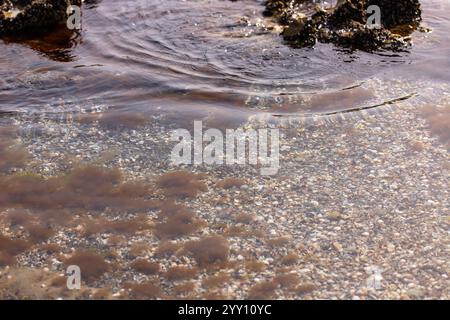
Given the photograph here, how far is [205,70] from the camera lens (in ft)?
47.3

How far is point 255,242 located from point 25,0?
1257cm

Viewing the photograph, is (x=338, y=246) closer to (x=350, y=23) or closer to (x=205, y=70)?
(x=205, y=70)

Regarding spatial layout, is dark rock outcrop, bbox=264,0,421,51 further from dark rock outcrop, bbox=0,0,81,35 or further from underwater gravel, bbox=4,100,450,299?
dark rock outcrop, bbox=0,0,81,35

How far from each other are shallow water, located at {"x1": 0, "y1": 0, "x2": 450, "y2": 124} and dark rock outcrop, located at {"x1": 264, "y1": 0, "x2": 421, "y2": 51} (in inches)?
14.5

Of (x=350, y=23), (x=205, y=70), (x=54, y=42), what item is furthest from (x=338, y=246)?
(x=54, y=42)

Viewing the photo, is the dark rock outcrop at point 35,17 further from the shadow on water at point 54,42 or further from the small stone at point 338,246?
the small stone at point 338,246

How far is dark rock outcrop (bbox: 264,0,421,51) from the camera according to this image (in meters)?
15.4

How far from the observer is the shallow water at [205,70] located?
13031 millimetres

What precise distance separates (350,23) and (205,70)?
4.45 m

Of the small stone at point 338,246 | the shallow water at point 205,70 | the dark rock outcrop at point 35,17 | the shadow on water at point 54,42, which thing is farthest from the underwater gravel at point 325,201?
the dark rock outcrop at point 35,17

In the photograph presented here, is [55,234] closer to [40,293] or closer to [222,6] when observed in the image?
[40,293]

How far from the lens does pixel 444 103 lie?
12.9m

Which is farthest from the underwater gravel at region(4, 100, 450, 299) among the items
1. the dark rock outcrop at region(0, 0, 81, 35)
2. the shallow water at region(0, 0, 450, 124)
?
the dark rock outcrop at region(0, 0, 81, 35)
